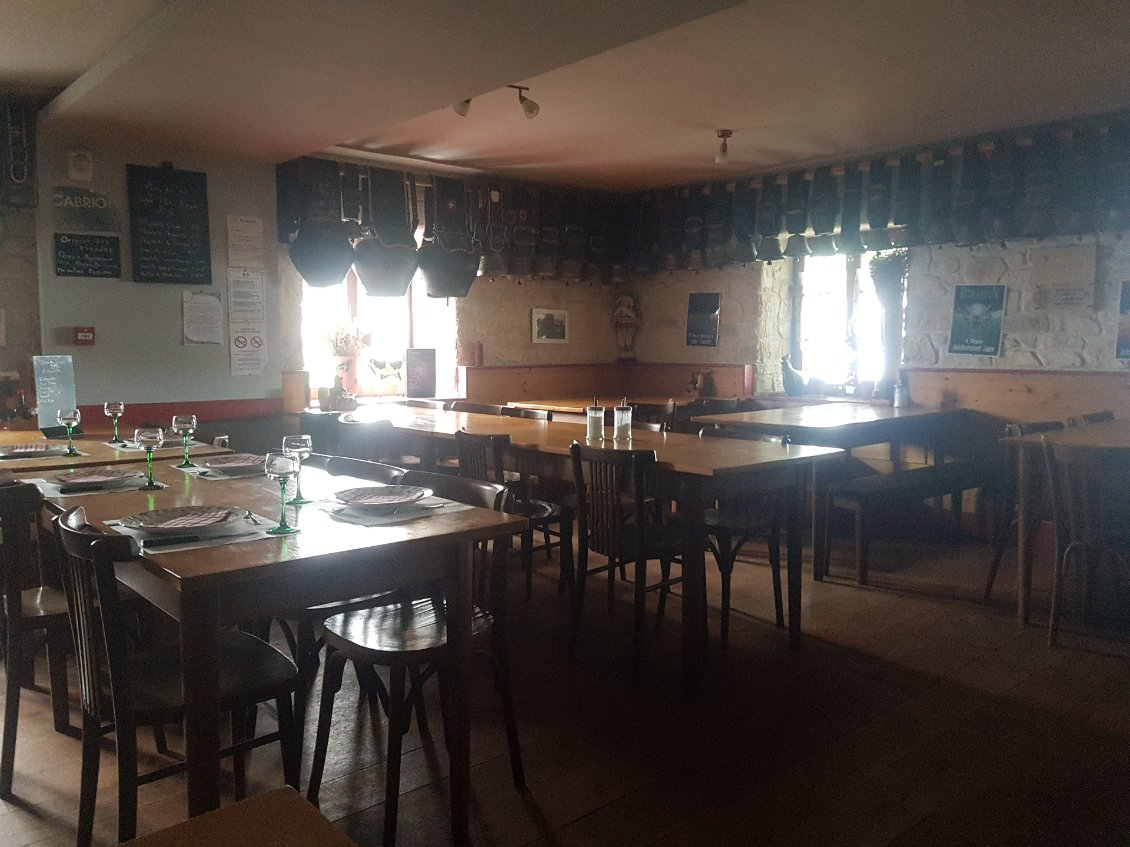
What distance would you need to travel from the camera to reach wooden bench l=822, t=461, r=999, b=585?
439cm

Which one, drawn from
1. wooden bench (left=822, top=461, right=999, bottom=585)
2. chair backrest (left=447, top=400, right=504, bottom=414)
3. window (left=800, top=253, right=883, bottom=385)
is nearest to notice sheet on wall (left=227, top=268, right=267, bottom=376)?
chair backrest (left=447, top=400, right=504, bottom=414)

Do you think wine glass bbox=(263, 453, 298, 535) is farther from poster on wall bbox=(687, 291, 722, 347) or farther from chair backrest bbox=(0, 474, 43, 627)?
poster on wall bbox=(687, 291, 722, 347)

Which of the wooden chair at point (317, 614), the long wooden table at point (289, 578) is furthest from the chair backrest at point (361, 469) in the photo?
the long wooden table at point (289, 578)

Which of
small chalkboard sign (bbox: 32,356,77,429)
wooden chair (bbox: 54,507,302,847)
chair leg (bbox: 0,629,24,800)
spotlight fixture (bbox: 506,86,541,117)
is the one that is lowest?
chair leg (bbox: 0,629,24,800)

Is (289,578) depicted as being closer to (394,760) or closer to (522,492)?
(394,760)

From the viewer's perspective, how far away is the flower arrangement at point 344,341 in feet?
20.0

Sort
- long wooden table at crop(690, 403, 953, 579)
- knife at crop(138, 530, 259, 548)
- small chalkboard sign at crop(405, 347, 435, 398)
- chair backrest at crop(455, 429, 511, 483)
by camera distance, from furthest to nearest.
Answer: small chalkboard sign at crop(405, 347, 435, 398), long wooden table at crop(690, 403, 953, 579), chair backrest at crop(455, 429, 511, 483), knife at crop(138, 530, 259, 548)

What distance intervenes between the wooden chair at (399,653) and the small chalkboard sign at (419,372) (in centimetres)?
401

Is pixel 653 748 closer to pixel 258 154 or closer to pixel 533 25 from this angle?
pixel 533 25

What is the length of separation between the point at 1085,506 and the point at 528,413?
2956 mm

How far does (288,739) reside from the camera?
6.82 feet

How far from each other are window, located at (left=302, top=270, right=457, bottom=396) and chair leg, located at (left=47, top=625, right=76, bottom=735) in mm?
3343

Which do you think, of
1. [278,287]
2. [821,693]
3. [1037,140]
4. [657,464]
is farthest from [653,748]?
[1037,140]

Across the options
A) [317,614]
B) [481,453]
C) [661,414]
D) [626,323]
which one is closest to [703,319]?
[626,323]
